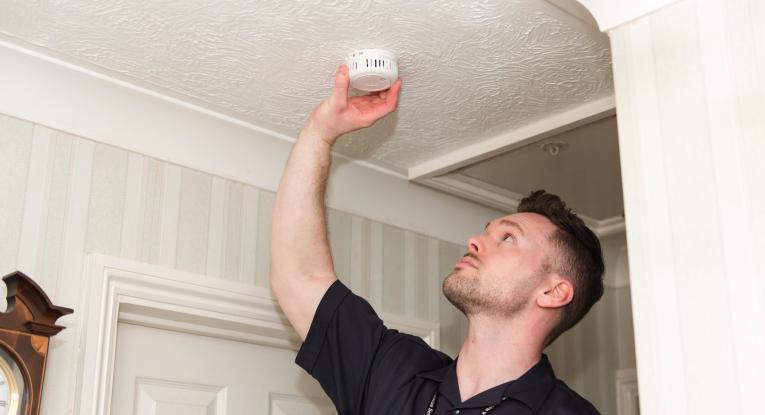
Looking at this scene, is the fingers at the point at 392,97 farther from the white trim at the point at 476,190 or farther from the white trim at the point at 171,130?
the white trim at the point at 476,190

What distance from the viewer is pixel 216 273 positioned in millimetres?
2199

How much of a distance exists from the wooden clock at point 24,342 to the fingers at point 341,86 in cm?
71

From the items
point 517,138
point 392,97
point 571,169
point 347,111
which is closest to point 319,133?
point 347,111

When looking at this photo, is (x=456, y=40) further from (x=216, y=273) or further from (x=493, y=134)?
(x=216, y=273)

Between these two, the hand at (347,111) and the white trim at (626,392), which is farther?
the white trim at (626,392)

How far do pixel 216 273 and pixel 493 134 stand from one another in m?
0.80

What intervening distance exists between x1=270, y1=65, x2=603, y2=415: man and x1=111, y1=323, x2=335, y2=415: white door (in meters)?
0.29

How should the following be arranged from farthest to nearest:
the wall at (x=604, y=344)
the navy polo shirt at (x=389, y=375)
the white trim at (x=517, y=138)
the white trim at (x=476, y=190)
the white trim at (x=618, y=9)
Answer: the wall at (x=604, y=344) → the white trim at (x=476, y=190) → the white trim at (x=517, y=138) → the navy polo shirt at (x=389, y=375) → the white trim at (x=618, y=9)

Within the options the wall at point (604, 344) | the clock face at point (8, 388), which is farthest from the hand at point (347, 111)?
the wall at point (604, 344)

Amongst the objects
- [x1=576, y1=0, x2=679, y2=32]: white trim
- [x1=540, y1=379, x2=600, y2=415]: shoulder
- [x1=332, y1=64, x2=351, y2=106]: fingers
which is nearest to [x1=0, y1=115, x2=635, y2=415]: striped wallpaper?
[x1=332, y1=64, x2=351, y2=106]: fingers

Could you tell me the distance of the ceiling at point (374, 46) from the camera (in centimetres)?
178

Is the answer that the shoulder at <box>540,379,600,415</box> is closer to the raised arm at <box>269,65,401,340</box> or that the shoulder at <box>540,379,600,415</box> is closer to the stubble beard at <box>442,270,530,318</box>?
the stubble beard at <box>442,270,530,318</box>

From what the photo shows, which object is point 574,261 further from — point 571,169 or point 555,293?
point 571,169

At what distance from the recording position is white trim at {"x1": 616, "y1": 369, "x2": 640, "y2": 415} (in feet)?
10.3
